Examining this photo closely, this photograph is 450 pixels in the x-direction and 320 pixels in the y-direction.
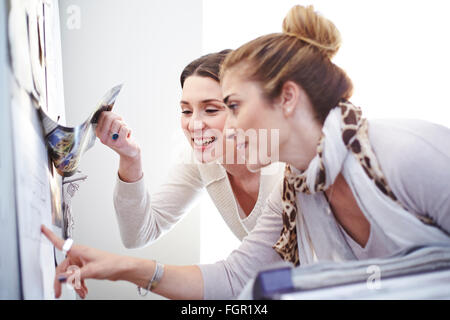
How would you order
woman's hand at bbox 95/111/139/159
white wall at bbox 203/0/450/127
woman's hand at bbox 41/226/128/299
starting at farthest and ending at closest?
white wall at bbox 203/0/450/127 → woman's hand at bbox 95/111/139/159 → woman's hand at bbox 41/226/128/299

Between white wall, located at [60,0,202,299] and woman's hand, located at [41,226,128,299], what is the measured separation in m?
0.20

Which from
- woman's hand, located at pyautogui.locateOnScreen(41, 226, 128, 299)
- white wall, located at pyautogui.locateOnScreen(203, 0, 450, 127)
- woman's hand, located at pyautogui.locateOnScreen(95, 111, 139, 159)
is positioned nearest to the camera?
woman's hand, located at pyautogui.locateOnScreen(41, 226, 128, 299)

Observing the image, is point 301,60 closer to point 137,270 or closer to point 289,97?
point 289,97

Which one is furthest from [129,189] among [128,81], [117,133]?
[128,81]

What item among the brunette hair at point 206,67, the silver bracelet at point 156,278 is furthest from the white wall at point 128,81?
the silver bracelet at point 156,278

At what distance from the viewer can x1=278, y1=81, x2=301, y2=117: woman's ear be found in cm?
79

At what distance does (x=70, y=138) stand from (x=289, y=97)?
1.49 feet

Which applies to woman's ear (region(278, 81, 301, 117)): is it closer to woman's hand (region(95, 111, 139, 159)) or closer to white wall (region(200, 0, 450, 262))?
white wall (region(200, 0, 450, 262))

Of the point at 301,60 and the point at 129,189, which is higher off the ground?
the point at 301,60

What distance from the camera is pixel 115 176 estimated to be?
964 mm

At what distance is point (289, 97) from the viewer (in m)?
0.79

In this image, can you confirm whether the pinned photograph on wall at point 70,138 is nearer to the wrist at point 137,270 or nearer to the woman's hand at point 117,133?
the woman's hand at point 117,133

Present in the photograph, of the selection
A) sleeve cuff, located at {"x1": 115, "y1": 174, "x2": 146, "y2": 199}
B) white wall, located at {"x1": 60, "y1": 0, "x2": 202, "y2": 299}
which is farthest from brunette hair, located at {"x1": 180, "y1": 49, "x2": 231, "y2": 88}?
sleeve cuff, located at {"x1": 115, "y1": 174, "x2": 146, "y2": 199}

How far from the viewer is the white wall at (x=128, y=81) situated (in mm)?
955
